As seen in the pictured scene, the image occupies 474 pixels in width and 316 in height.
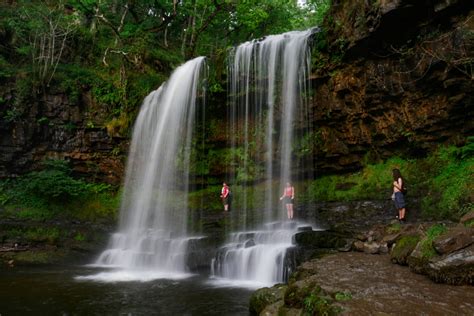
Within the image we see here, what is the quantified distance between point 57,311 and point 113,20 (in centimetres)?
2179

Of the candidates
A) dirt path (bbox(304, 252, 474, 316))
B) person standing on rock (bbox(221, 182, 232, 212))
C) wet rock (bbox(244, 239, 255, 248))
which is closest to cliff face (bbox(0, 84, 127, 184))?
person standing on rock (bbox(221, 182, 232, 212))

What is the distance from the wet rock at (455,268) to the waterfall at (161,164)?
10.7 metres

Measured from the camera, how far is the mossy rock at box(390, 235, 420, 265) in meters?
7.11

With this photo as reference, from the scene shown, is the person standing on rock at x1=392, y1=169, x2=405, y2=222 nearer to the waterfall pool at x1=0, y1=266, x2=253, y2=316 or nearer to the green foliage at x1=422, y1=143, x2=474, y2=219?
the green foliage at x1=422, y1=143, x2=474, y2=219

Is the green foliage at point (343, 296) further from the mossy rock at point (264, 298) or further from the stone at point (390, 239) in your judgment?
the stone at point (390, 239)

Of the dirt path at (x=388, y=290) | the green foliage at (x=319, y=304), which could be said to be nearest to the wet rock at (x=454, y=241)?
the dirt path at (x=388, y=290)

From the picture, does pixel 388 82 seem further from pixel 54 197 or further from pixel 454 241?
pixel 54 197

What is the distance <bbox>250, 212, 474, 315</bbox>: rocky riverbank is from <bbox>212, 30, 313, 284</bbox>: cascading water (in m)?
6.29

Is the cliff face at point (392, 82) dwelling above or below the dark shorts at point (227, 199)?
above

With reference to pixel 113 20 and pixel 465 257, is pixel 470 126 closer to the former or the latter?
pixel 465 257

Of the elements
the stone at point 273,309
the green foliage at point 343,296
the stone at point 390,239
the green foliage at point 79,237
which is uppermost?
the stone at point 390,239

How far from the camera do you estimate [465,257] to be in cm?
555

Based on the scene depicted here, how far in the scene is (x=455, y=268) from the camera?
18.3 feet

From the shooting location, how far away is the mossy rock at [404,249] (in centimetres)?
711
